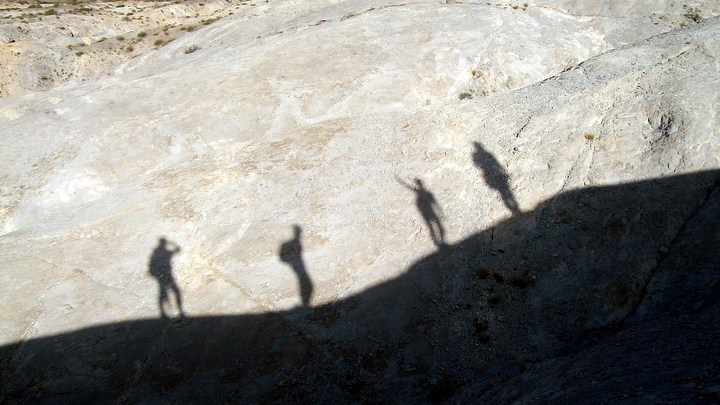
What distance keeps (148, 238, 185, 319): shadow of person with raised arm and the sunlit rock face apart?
0.27 ft

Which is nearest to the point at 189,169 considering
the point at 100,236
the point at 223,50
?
the point at 100,236

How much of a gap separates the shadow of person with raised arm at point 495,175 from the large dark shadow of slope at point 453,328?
1.43 meters

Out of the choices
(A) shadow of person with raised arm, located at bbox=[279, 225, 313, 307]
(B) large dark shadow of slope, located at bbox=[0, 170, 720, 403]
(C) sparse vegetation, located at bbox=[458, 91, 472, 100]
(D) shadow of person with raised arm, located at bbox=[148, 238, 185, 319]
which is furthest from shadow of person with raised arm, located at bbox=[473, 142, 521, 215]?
(D) shadow of person with raised arm, located at bbox=[148, 238, 185, 319]

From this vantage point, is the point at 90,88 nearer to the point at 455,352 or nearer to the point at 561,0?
the point at 455,352

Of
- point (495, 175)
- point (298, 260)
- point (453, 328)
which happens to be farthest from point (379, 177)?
point (453, 328)

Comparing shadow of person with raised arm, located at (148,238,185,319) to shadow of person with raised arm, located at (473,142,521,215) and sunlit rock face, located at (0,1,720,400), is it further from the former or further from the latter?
shadow of person with raised arm, located at (473,142,521,215)

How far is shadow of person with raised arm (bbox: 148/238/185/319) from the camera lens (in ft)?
49.1

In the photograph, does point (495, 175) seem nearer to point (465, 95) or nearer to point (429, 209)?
point (429, 209)

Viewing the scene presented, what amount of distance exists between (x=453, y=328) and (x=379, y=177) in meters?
6.99

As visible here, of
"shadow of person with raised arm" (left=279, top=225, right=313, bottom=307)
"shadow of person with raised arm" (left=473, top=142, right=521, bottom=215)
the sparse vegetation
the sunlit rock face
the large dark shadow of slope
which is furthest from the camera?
the sparse vegetation

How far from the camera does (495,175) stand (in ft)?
57.2

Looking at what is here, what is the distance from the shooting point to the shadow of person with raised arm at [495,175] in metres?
16.5

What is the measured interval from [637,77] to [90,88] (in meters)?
27.2

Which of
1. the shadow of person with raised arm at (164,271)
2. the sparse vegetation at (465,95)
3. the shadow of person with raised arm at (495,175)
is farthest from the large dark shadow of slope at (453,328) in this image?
the sparse vegetation at (465,95)
